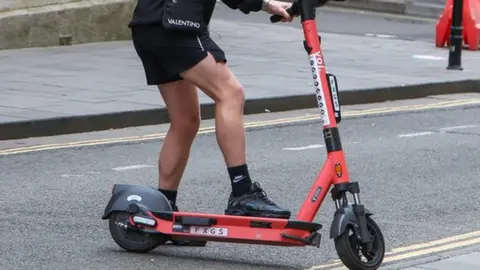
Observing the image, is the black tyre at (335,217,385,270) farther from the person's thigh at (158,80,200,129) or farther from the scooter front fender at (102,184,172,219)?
the person's thigh at (158,80,200,129)

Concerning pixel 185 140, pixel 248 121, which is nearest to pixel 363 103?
pixel 248 121

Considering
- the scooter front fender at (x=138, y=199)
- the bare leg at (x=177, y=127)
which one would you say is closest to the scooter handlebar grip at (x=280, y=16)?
the bare leg at (x=177, y=127)

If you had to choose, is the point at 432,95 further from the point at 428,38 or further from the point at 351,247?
the point at 351,247

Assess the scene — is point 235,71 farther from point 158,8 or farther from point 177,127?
point 158,8

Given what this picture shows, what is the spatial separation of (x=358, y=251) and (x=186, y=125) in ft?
4.11

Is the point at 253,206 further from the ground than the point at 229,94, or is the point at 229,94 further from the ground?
the point at 229,94

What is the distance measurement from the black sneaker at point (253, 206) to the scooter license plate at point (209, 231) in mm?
164

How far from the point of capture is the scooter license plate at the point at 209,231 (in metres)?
5.94

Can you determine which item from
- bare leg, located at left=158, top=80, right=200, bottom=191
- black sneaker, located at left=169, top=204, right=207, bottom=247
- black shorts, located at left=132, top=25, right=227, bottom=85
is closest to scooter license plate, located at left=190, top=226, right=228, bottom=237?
black sneaker, located at left=169, top=204, right=207, bottom=247

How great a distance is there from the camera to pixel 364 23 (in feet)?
82.3

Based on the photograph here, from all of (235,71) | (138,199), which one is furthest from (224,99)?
(235,71)

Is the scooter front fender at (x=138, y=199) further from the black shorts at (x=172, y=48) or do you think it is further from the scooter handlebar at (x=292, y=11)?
the scooter handlebar at (x=292, y=11)

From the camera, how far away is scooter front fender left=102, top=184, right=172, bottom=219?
20.4 feet

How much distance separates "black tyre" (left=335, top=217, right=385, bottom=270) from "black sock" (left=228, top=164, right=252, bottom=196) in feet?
2.24
